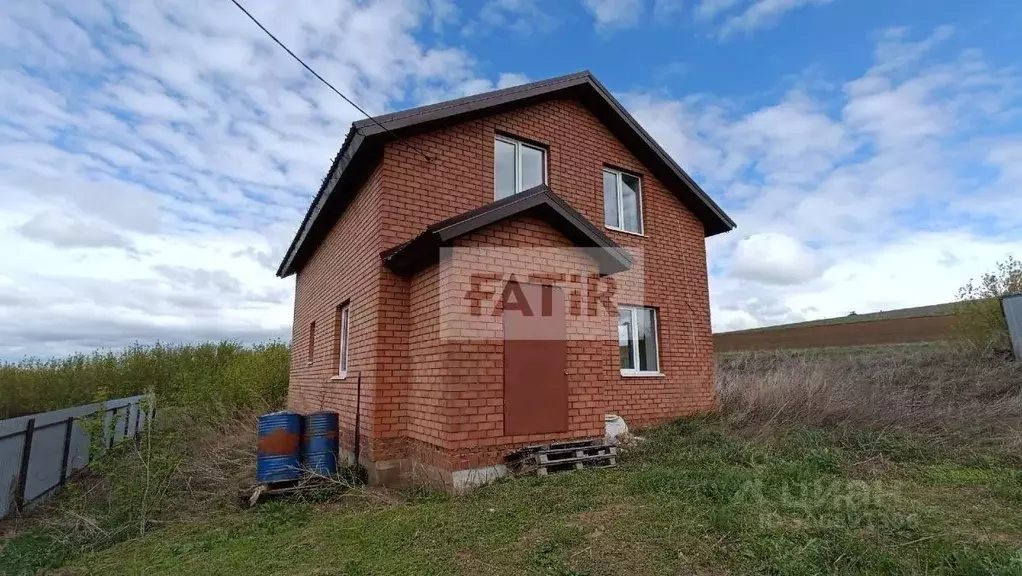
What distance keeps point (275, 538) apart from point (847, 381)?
38.8 feet

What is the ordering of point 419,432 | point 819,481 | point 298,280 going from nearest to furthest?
point 819,481 < point 419,432 < point 298,280

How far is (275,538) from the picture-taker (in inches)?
177

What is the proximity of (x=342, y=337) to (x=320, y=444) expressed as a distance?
2523mm

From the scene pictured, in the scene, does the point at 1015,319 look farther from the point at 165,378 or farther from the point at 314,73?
the point at 165,378

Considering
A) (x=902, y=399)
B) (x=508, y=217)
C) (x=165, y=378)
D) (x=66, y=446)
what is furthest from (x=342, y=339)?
(x=165, y=378)

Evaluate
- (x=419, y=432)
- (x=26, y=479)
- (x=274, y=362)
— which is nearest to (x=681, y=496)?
(x=419, y=432)

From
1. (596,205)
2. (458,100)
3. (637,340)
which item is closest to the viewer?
(458,100)

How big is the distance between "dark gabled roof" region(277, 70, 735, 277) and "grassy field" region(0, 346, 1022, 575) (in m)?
4.25

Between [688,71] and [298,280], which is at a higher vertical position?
[688,71]

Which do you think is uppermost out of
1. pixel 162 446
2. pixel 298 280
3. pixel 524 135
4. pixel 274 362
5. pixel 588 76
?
pixel 588 76

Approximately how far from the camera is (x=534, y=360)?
6.11 meters

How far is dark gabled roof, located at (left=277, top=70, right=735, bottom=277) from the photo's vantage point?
674 cm

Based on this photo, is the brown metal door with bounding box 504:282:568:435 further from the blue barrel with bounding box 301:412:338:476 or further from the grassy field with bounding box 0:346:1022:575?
the blue barrel with bounding box 301:412:338:476

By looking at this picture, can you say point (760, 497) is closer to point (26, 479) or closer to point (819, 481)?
point (819, 481)
